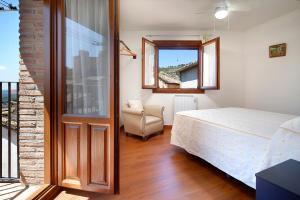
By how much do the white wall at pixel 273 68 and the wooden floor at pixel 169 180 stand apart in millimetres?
2386

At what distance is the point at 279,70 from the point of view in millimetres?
3602

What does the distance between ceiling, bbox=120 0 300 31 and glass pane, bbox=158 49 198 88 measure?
24.2 inches

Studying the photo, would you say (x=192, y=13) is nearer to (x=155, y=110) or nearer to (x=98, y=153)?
(x=155, y=110)

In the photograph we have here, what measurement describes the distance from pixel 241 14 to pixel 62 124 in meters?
3.70

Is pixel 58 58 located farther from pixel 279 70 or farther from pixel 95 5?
pixel 279 70

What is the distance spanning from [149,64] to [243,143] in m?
2.97

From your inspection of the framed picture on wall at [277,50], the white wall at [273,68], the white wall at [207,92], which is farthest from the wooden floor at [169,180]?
the framed picture on wall at [277,50]

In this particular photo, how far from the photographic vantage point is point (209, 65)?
4109 millimetres

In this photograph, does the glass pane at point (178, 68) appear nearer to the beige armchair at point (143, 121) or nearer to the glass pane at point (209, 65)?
the glass pane at point (209, 65)

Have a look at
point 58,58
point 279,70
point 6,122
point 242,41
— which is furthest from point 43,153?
point 242,41

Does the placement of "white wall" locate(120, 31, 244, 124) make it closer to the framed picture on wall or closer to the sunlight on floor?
the framed picture on wall

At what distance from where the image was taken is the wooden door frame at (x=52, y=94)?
1630 mm

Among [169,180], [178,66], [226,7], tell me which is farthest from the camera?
[178,66]

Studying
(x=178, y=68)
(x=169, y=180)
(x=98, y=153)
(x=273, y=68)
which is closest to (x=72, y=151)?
(x=98, y=153)
